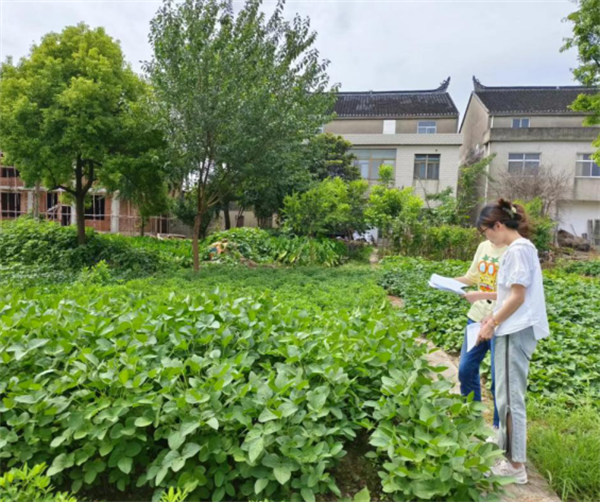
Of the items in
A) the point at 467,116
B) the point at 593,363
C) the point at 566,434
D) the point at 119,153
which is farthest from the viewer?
the point at 467,116

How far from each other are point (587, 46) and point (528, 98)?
14484 mm

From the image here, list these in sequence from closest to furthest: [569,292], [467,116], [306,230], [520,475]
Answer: [520,475] → [569,292] → [306,230] → [467,116]

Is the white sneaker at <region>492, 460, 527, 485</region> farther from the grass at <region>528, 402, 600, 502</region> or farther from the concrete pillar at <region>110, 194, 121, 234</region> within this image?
the concrete pillar at <region>110, 194, 121, 234</region>

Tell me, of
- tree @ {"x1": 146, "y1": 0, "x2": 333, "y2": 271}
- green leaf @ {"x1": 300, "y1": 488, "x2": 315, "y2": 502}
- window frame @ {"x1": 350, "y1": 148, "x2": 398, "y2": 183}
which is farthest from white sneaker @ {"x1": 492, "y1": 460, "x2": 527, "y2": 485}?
window frame @ {"x1": 350, "y1": 148, "x2": 398, "y2": 183}

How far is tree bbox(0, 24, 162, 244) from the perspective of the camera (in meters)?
8.29

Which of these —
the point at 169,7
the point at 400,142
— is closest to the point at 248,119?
the point at 169,7

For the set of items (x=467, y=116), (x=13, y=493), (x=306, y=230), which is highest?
(x=467, y=116)

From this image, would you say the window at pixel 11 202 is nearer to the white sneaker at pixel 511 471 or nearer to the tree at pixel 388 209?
the tree at pixel 388 209

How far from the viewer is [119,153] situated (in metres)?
8.80

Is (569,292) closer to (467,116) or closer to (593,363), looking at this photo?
(593,363)

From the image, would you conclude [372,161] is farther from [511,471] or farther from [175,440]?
[175,440]

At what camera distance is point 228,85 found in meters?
7.01

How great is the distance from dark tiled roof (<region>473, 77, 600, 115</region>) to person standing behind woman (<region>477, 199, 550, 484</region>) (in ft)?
76.2

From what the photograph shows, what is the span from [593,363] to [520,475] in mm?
1987
